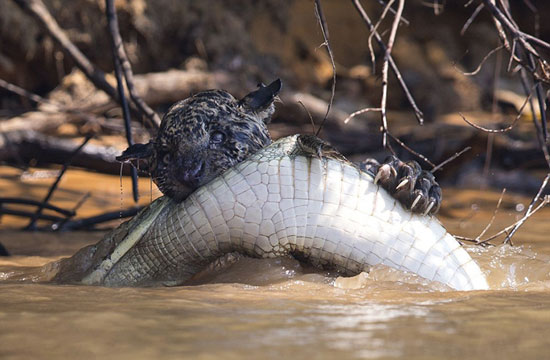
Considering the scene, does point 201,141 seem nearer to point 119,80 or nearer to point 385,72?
point 385,72

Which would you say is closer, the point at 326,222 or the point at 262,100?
the point at 326,222

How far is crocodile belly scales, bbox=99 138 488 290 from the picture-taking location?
2395 mm

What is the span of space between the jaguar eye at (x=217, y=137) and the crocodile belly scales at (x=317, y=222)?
229 millimetres

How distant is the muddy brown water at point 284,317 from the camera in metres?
1.58

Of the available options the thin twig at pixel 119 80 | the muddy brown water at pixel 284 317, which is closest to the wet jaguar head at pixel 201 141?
the muddy brown water at pixel 284 317

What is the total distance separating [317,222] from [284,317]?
0.55 metres

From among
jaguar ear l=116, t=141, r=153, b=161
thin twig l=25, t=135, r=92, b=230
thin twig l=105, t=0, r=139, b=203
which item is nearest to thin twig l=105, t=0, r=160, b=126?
thin twig l=105, t=0, r=139, b=203

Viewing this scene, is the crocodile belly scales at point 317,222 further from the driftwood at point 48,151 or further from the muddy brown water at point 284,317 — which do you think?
the driftwood at point 48,151

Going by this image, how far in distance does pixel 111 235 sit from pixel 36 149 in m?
3.40

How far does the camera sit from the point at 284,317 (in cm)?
191

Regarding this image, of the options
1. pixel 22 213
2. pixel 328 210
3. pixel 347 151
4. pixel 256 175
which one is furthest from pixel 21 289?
pixel 347 151

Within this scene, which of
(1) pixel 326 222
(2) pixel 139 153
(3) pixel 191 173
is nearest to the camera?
(1) pixel 326 222

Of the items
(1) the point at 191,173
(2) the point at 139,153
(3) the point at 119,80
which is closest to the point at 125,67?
(3) the point at 119,80

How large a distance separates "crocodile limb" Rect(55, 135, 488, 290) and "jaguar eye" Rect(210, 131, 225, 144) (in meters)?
0.23
